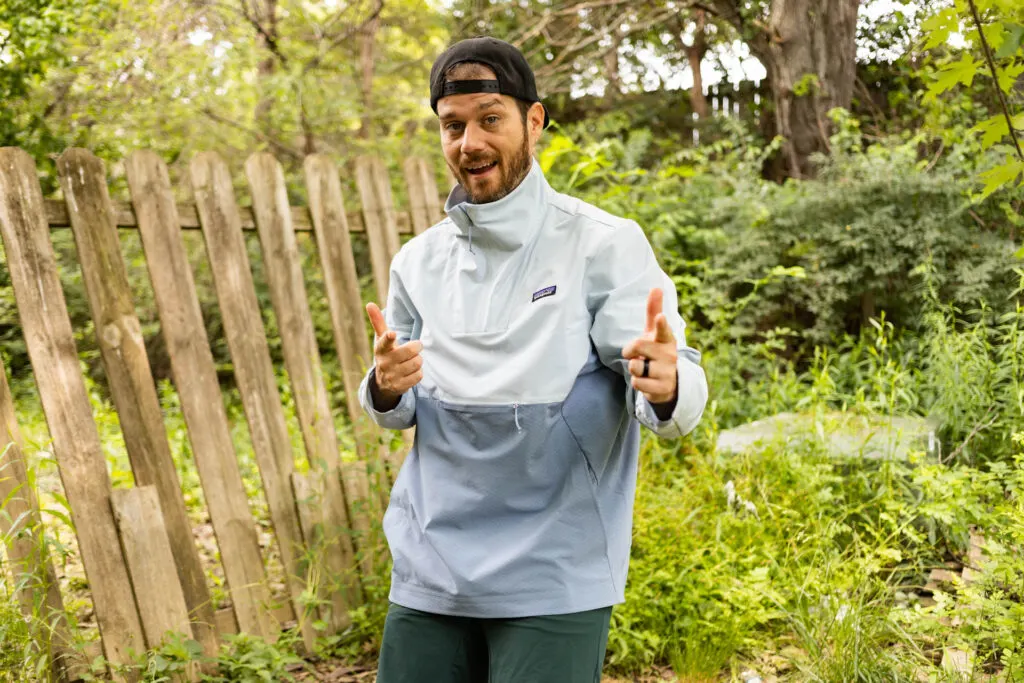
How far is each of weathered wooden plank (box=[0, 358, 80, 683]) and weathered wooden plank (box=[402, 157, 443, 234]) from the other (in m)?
2.22

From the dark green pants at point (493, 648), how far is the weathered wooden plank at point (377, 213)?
2.61m

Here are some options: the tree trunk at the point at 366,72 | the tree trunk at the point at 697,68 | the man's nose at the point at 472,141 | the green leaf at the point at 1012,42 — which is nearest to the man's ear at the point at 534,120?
the man's nose at the point at 472,141

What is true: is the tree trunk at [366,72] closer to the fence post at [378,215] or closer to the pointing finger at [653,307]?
the fence post at [378,215]

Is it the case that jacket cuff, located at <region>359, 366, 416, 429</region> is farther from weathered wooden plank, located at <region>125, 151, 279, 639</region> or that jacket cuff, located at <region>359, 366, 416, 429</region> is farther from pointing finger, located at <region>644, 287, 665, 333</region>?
weathered wooden plank, located at <region>125, 151, 279, 639</region>

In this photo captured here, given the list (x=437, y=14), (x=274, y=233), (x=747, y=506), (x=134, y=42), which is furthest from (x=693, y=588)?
(x=437, y=14)

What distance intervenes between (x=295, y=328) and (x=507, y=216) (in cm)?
211

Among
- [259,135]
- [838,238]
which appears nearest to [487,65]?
[838,238]

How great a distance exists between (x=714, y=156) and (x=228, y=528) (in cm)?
759

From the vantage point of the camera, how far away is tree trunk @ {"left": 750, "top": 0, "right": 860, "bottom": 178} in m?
7.09

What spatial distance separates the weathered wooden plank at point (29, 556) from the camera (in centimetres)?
272

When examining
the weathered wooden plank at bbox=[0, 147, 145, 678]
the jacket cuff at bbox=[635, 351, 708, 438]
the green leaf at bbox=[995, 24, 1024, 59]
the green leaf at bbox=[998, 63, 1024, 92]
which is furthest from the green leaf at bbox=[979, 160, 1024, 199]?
the weathered wooden plank at bbox=[0, 147, 145, 678]

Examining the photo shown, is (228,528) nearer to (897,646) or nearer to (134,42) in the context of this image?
(897,646)

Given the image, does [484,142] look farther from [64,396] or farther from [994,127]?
[64,396]

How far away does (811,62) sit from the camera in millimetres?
7125
